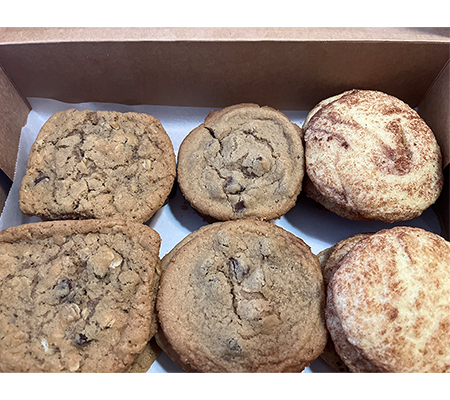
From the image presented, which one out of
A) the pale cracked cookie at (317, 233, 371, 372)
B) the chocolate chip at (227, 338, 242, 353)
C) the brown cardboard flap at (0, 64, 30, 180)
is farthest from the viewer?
the brown cardboard flap at (0, 64, 30, 180)

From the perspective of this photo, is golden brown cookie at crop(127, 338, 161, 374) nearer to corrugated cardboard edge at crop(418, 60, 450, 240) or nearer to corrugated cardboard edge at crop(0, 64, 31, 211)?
corrugated cardboard edge at crop(0, 64, 31, 211)

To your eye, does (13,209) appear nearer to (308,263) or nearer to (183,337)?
(183,337)

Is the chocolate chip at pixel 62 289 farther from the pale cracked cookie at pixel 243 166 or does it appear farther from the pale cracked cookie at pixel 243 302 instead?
the pale cracked cookie at pixel 243 166

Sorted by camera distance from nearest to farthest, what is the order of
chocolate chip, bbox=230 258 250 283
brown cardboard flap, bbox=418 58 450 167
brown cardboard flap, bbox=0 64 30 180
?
chocolate chip, bbox=230 258 250 283
brown cardboard flap, bbox=418 58 450 167
brown cardboard flap, bbox=0 64 30 180

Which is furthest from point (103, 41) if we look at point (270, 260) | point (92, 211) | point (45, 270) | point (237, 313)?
point (237, 313)

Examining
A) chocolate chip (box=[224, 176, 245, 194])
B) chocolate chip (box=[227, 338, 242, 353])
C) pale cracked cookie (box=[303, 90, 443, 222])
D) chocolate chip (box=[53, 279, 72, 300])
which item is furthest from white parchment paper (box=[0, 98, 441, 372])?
chocolate chip (box=[227, 338, 242, 353])

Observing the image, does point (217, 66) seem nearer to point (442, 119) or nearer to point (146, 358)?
point (442, 119)
